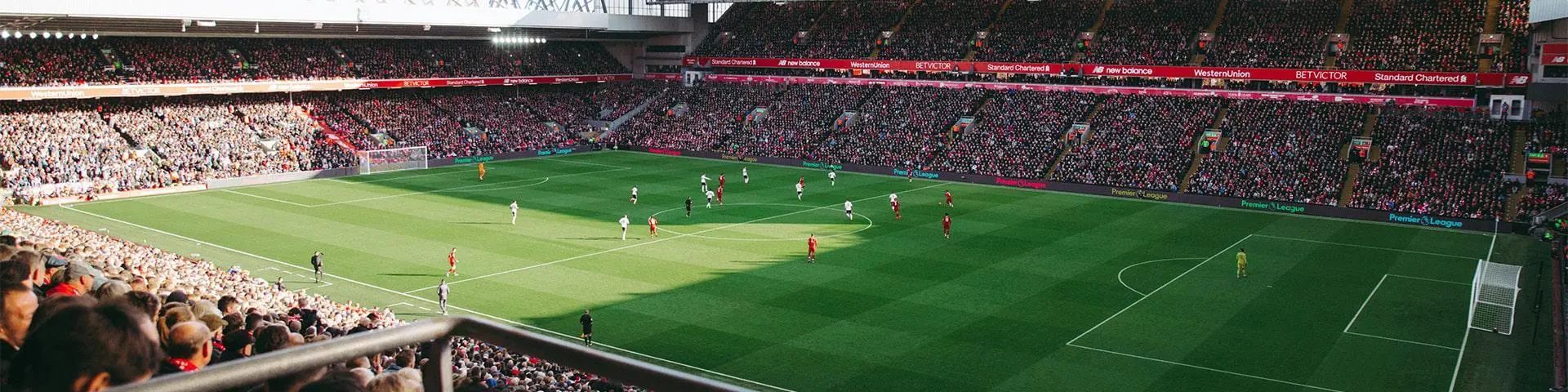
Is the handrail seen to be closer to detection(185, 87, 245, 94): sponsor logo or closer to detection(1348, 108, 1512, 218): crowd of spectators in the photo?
detection(1348, 108, 1512, 218): crowd of spectators

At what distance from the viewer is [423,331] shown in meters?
3.17

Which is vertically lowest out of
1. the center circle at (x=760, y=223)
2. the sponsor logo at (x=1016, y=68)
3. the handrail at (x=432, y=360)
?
the center circle at (x=760, y=223)

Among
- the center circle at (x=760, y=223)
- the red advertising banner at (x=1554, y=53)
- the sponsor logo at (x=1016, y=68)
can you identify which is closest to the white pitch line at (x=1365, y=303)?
the center circle at (x=760, y=223)

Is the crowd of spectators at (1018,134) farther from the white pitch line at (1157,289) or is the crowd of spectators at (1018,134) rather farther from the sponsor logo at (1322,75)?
the white pitch line at (1157,289)

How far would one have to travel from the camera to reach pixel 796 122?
74.8 meters

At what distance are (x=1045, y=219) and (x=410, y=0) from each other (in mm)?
43469

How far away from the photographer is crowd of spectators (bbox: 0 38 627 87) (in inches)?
2260

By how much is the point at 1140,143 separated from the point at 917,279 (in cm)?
3132

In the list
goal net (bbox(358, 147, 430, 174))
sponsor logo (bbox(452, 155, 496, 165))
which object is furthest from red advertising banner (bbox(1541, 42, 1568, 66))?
goal net (bbox(358, 147, 430, 174))

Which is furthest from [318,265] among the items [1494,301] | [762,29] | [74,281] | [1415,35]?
[762,29]

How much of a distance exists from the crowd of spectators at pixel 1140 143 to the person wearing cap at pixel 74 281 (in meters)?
51.6

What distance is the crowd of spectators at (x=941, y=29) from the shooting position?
247ft

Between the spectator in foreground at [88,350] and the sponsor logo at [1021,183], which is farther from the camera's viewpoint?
the sponsor logo at [1021,183]

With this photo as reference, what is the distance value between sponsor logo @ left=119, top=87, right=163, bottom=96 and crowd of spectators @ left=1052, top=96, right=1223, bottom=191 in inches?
1975
